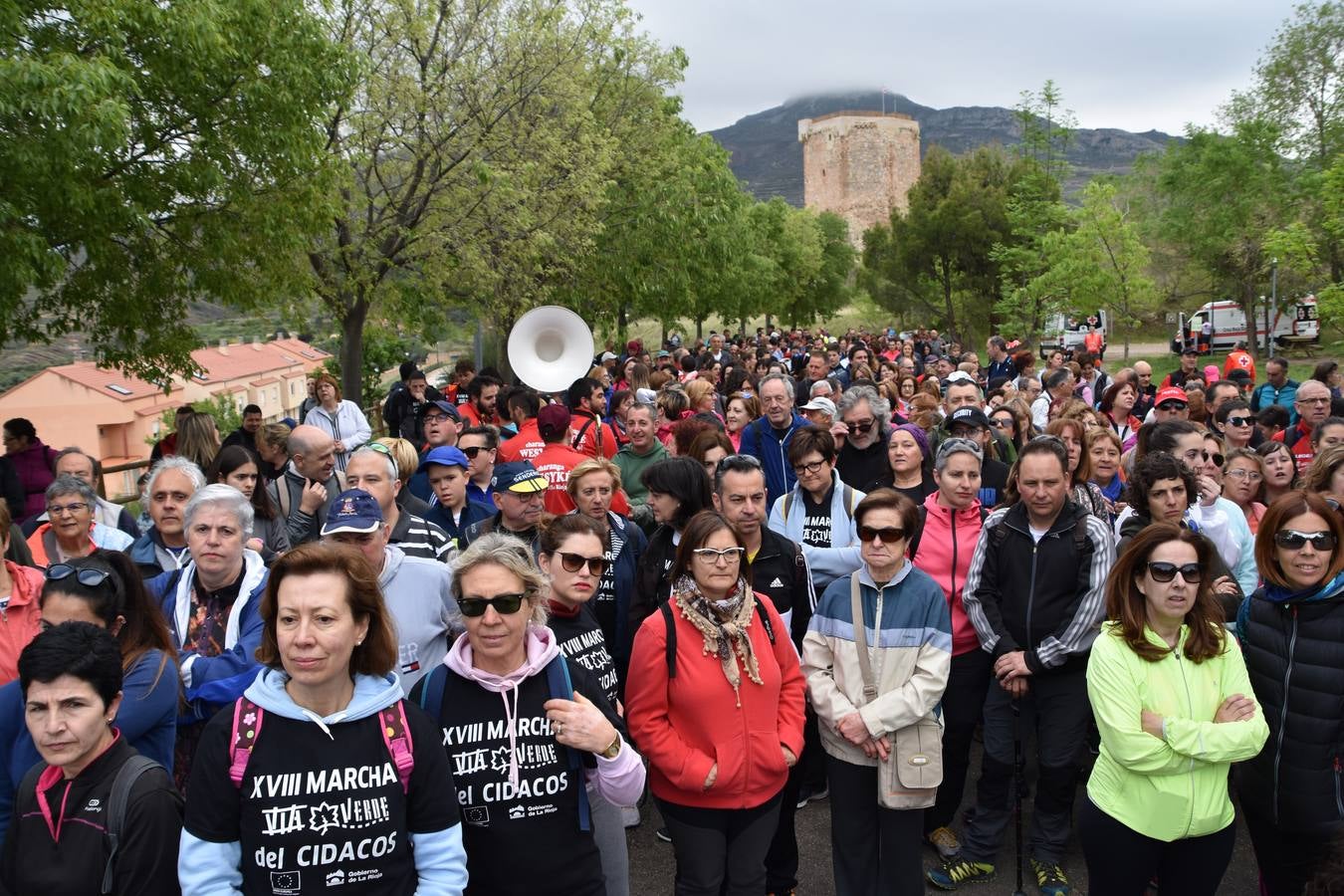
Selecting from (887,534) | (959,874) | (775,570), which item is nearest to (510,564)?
(887,534)

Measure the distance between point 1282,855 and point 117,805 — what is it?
3.76 metres

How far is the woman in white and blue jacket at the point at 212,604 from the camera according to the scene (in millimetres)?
3166

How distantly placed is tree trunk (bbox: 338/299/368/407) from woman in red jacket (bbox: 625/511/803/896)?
1195cm

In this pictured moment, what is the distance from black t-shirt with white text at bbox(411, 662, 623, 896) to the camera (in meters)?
2.71

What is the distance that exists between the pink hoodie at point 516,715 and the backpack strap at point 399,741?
0.31m

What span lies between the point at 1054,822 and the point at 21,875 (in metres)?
3.80

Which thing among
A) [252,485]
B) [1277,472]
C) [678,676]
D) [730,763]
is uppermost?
[252,485]

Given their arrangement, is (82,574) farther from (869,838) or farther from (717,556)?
(869,838)

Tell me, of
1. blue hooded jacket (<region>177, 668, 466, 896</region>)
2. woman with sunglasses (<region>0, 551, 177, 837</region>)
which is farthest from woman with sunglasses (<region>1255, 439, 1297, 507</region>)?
woman with sunglasses (<region>0, 551, 177, 837</region>)

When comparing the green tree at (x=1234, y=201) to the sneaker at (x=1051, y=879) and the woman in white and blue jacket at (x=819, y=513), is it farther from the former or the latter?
the sneaker at (x=1051, y=879)

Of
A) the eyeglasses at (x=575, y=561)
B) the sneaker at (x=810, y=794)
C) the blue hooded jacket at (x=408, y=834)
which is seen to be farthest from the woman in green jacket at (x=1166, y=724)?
the blue hooded jacket at (x=408, y=834)

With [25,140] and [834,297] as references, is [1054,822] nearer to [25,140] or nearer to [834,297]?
[25,140]

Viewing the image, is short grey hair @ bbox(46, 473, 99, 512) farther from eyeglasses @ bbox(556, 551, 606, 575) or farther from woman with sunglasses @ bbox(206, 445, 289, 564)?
eyeglasses @ bbox(556, 551, 606, 575)

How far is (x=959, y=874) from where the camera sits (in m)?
4.33
